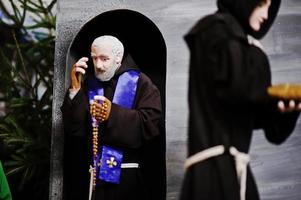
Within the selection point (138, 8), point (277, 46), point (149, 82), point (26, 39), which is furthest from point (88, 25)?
point (26, 39)

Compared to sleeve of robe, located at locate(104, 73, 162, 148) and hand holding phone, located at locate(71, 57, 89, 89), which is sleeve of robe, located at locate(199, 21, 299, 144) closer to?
sleeve of robe, located at locate(104, 73, 162, 148)

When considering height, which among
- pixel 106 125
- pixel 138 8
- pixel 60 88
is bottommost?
pixel 106 125

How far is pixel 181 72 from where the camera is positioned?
2.74 metres

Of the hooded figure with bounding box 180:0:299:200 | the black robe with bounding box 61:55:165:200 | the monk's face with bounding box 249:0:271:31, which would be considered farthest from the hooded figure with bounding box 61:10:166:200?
the monk's face with bounding box 249:0:271:31

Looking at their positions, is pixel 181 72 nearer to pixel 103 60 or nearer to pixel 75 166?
pixel 103 60

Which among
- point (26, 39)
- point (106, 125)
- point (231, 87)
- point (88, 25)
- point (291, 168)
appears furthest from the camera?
point (26, 39)

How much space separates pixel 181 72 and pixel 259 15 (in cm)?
84

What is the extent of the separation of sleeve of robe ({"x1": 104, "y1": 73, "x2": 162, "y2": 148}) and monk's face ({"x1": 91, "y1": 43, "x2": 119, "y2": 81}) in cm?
16

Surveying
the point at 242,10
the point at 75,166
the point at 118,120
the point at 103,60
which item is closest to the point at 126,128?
the point at 118,120

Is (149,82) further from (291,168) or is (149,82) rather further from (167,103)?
(291,168)

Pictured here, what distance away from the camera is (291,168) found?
2730 millimetres

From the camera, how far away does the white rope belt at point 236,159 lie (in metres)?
1.86

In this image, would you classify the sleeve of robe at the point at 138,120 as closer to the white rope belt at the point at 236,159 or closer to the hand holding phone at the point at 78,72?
the hand holding phone at the point at 78,72

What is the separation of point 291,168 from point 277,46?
576 mm
